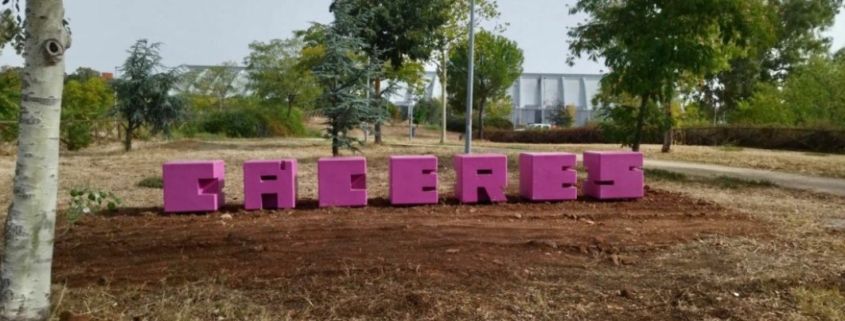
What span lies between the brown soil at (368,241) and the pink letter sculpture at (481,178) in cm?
32

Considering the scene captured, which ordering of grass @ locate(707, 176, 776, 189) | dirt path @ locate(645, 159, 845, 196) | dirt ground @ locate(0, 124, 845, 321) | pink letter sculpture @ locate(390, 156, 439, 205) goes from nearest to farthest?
dirt ground @ locate(0, 124, 845, 321), pink letter sculpture @ locate(390, 156, 439, 205), grass @ locate(707, 176, 776, 189), dirt path @ locate(645, 159, 845, 196)

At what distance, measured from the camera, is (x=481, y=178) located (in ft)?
28.5

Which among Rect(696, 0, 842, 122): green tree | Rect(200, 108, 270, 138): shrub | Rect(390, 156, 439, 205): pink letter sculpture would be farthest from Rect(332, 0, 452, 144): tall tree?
Rect(696, 0, 842, 122): green tree

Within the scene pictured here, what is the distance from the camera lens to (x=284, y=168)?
8.29 meters

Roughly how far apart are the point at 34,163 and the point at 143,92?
17648 mm

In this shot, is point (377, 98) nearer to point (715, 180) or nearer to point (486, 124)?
point (715, 180)

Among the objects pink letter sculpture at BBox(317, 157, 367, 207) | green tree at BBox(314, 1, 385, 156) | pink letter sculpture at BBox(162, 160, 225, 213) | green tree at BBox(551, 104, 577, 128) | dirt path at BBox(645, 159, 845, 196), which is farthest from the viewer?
green tree at BBox(551, 104, 577, 128)

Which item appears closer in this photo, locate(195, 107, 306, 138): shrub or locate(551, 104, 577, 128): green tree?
locate(195, 107, 306, 138): shrub

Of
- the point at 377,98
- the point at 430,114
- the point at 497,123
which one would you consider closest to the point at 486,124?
the point at 497,123

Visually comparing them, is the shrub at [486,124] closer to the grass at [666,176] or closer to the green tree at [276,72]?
the green tree at [276,72]

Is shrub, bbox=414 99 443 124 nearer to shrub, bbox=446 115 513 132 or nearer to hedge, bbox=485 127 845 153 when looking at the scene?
shrub, bbox=446 115 513 132

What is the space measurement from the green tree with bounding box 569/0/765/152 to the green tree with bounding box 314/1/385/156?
5049 mm

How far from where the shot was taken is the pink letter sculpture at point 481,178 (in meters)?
8.61

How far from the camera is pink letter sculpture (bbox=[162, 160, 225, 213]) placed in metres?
7.95
